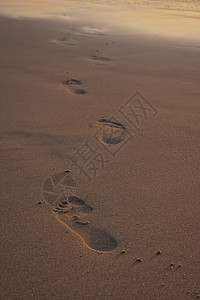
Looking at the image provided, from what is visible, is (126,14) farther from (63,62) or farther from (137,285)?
(137,285)

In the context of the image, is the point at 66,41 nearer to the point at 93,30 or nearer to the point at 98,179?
the point at 93,30

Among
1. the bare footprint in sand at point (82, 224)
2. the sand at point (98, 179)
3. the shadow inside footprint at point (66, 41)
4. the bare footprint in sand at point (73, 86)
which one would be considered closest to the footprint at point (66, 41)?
the shadow inside footprint at point (66, 41)

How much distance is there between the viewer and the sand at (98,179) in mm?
1388

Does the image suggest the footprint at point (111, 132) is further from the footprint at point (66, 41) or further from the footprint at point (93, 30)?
the footprint at point (93, 30)

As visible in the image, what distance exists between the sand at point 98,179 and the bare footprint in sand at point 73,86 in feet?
0.03

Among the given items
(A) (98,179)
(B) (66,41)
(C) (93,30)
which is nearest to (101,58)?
(B) (66,41)

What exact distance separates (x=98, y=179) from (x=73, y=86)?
1621 mm

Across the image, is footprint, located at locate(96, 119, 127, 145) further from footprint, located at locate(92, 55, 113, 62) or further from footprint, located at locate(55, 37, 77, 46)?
footprint, located at locate(55, 37, 77, 46)

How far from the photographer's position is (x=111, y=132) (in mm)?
2518

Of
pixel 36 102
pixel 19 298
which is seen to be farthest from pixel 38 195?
pixel 36 102

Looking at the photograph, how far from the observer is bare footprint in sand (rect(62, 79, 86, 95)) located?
3193mm

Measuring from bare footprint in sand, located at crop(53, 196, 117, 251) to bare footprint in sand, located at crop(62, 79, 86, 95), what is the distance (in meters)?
1.61

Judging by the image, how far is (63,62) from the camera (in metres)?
4.05

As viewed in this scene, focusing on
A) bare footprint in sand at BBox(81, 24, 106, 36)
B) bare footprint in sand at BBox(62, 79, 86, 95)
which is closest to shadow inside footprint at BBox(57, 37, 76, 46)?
bare footprint in sand at BBox(81, 24, 106, 36)
